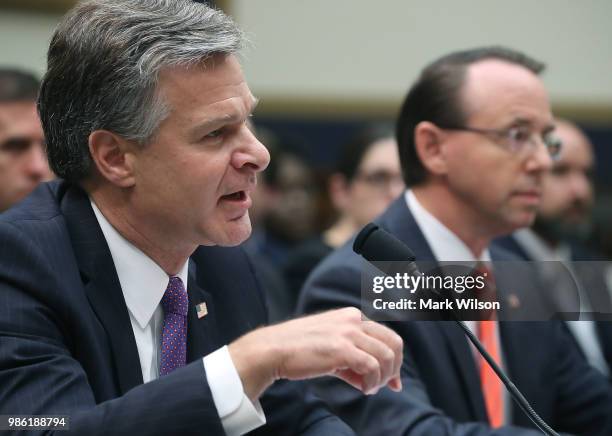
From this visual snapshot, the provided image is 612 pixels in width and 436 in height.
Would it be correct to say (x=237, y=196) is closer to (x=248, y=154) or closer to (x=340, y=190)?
(x=248, y=154)

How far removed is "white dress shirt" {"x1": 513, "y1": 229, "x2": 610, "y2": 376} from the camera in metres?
2.01

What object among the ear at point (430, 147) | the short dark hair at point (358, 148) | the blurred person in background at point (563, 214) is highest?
the ear at point (430, 147)

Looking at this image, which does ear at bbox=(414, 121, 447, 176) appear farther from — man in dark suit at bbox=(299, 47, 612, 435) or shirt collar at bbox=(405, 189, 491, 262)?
shirt collar at bbox=(405, 189, 491, 262)

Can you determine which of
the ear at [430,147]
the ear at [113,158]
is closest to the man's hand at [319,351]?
the ear at [113,158]

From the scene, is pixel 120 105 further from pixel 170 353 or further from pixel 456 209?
pixel 456 209

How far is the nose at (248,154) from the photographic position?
63.1 inches

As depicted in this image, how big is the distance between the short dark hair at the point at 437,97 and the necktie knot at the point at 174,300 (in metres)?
0.98

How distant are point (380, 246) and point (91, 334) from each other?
0.50 metres

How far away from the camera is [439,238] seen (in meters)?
2.29

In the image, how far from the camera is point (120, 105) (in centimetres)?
158

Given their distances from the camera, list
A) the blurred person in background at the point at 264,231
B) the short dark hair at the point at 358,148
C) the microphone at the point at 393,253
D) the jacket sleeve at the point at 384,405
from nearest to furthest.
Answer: the microphone at the point at 393,253, the jacket sleeve at the point at 384,405, the blurred person in background at the point at 264,231, the short dark hair at the point at 358,148

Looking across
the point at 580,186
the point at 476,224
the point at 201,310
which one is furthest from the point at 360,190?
the point at 201,310

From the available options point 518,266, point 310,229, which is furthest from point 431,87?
point 310,229

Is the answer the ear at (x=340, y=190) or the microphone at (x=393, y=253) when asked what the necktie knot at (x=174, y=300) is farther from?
the ear at (x=340, y=190)
